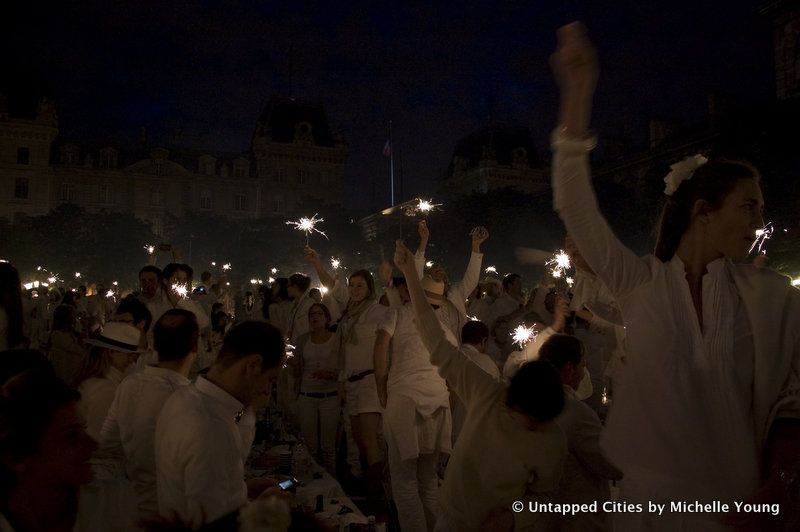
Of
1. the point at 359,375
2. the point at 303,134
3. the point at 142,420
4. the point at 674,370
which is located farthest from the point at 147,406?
the point at 303,134

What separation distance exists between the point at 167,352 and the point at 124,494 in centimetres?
123

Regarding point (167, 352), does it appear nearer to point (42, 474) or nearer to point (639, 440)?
point (42, 474)

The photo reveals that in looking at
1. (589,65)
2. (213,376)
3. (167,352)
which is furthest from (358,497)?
(589,65)

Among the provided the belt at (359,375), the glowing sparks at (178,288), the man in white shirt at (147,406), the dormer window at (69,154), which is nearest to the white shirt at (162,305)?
the glowing sparks at (178,288)

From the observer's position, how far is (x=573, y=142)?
6.86 feet

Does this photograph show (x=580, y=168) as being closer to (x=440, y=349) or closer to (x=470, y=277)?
(x=440, y=349)

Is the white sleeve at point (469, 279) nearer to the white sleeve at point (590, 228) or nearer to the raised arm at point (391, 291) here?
the raised arm at point (391, 291)

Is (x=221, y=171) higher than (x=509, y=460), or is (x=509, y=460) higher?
(x=221, y=171)

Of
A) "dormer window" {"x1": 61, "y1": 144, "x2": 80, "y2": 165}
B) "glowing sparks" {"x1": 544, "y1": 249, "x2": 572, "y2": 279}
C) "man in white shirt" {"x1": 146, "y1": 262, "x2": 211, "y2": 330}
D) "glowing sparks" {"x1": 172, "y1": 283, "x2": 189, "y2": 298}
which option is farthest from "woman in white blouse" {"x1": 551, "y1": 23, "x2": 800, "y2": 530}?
"dormer window" {"x1": 61, "y1": 144, "x2": 80, "y2": 165}

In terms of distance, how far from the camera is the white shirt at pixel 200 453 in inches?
100

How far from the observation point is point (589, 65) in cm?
204

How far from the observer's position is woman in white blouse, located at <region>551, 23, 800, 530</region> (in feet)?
6.16

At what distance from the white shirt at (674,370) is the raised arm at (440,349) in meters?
1.15

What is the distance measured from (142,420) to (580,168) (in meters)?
2.71
